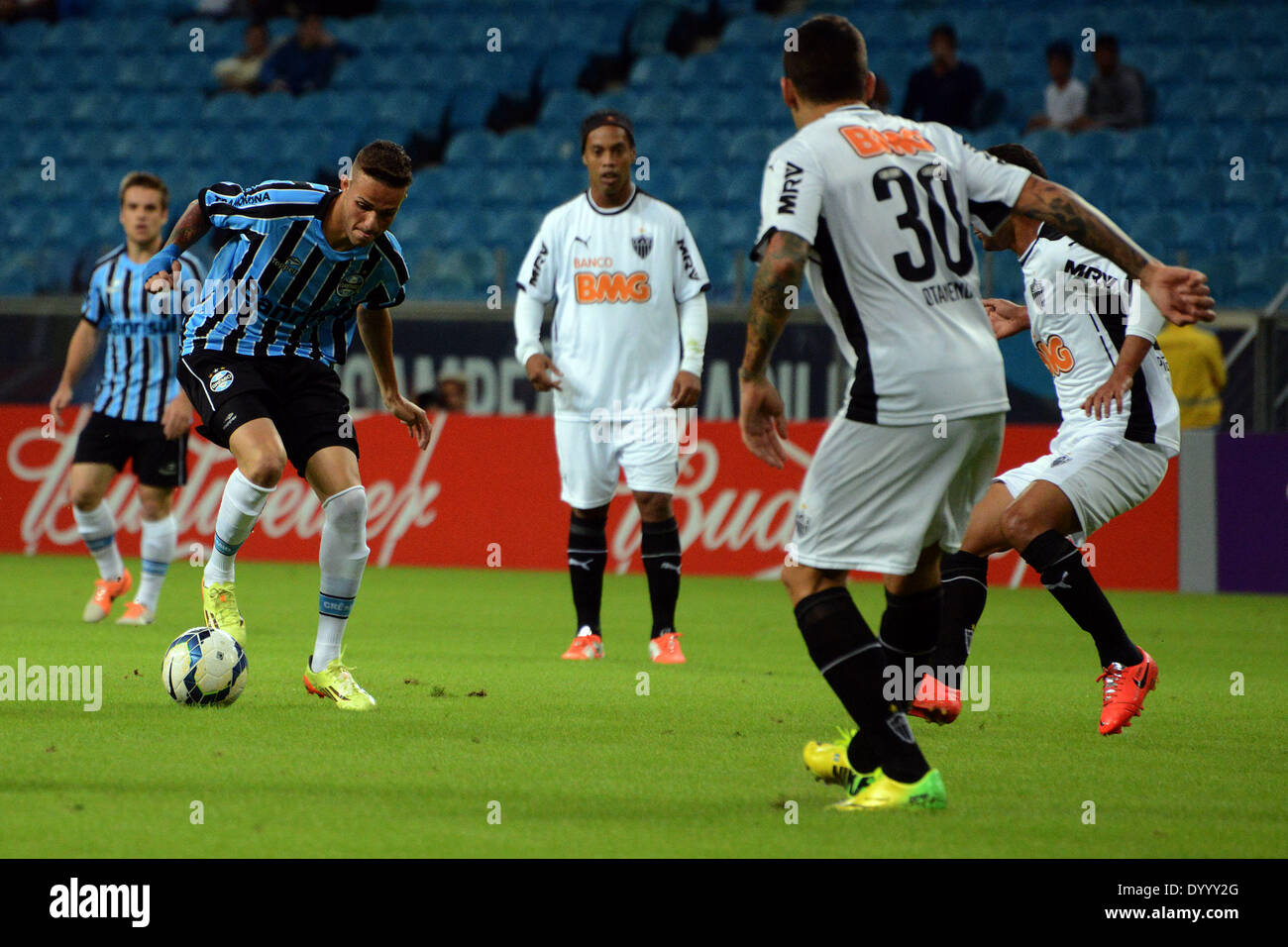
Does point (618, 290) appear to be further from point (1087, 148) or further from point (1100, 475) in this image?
point (1087, 148)

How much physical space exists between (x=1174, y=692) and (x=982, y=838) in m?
3.35

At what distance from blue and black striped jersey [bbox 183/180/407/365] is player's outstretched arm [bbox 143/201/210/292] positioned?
6 centimetres

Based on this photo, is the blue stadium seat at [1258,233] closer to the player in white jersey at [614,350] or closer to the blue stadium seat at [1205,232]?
the blue stadium seat at [1205,232]

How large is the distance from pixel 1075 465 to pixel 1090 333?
0.49 meters

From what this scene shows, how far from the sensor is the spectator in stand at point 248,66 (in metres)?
18.3

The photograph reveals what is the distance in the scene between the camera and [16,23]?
19406 mm

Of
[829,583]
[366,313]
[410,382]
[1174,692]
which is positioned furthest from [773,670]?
[410,382]

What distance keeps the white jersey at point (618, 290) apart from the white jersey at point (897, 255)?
3.72m

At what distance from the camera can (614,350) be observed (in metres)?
8.03

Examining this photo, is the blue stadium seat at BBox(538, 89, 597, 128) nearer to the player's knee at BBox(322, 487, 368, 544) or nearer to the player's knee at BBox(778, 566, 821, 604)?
the player's knee at BBox(322, 487, 368, 544)

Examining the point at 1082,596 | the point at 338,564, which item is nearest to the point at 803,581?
the point at 1082,596

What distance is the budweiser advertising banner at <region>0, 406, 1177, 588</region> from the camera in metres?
12.2

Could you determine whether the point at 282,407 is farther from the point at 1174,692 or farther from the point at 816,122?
the point at 1174,692

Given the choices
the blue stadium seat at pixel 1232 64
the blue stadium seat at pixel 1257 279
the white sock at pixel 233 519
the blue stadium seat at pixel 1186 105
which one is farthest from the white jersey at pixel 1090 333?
the blue stadium seat at pixel 1232 64
